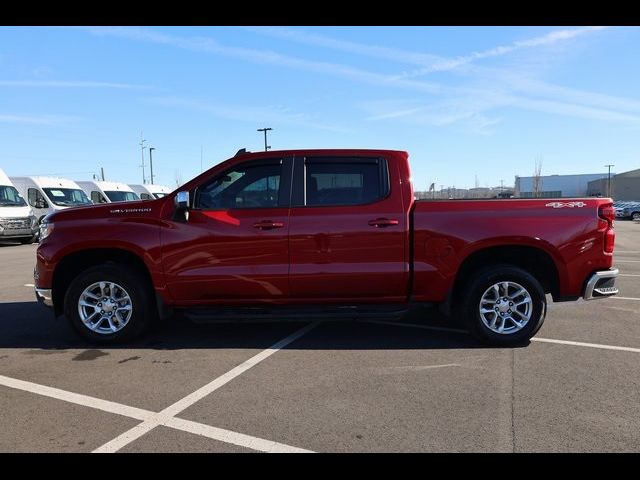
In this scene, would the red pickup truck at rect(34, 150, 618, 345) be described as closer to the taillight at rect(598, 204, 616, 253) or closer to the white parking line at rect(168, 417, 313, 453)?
the taillight at rect(598, 204, 616, 253)

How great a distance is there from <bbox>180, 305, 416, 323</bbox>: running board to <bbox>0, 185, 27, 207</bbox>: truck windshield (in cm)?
1587

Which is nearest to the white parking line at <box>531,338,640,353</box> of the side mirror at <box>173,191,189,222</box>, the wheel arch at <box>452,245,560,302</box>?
the wheel arch at <box>452,245,560,302</box>

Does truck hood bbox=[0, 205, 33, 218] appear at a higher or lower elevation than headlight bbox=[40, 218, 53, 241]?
higher

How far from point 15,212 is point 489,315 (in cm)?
1772

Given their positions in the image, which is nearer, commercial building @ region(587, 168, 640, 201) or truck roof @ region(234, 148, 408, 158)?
truck roof @ region(234, 148, 408, 158)

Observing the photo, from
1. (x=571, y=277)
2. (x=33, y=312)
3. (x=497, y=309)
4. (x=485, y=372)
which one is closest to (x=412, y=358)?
(x=485, y=372)

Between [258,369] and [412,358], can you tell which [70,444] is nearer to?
[258,369]

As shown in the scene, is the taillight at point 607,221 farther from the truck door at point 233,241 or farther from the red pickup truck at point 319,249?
the truck door at point 233,241

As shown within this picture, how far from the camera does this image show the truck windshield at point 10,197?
57.4 ft

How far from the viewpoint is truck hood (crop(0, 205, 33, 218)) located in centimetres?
1713

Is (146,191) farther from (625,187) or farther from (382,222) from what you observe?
(625,187)

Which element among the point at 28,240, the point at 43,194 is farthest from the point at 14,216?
the point at 43,194

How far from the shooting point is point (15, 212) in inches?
688

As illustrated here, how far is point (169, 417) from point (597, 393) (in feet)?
10.7
